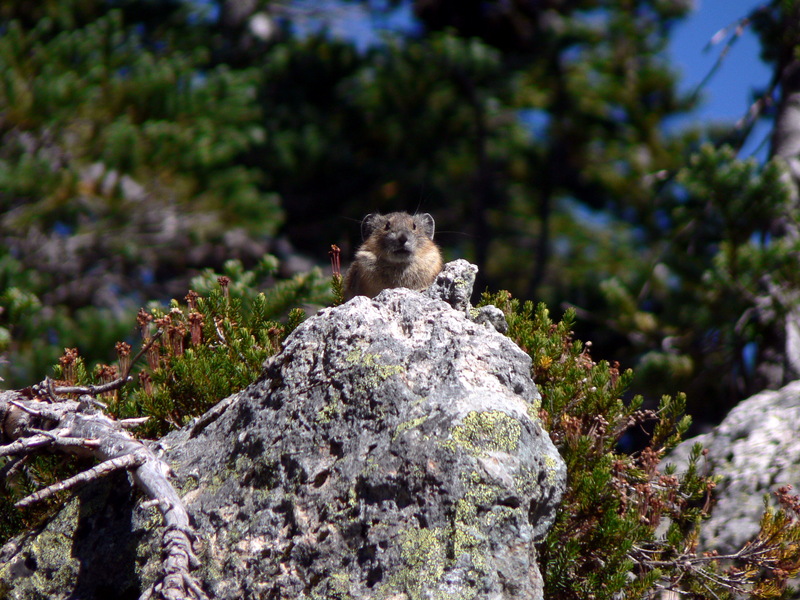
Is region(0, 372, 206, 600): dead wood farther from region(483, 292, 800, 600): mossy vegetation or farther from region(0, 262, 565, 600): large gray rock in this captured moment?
region(483, 292, 800, 600): mossy vegetation

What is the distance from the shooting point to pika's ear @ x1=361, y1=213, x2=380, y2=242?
22.6ft

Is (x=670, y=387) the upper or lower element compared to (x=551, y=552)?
lower

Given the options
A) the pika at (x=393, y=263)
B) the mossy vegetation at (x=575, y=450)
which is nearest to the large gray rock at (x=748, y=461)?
the mossy vegetation at (x=575, y=450)

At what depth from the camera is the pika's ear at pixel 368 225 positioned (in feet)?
22.6

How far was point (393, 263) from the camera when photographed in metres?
6.31

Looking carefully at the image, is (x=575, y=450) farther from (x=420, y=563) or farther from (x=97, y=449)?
(x=97, y=449)

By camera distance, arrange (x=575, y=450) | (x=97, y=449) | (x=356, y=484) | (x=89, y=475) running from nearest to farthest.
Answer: (x=356, y=484) → (x=89, y=475) → (x=97, y=449) → (x=575, y=450)

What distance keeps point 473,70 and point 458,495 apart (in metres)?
10.5

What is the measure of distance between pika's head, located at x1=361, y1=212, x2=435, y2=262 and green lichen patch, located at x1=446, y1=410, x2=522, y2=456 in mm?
2942

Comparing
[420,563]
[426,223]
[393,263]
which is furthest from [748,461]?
[426,223]

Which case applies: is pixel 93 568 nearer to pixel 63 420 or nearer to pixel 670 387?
pixel 63 420

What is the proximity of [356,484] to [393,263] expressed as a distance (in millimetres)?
3132

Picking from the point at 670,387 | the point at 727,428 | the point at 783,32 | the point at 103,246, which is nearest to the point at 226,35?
the point at 103,246

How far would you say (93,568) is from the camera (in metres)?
3.70
